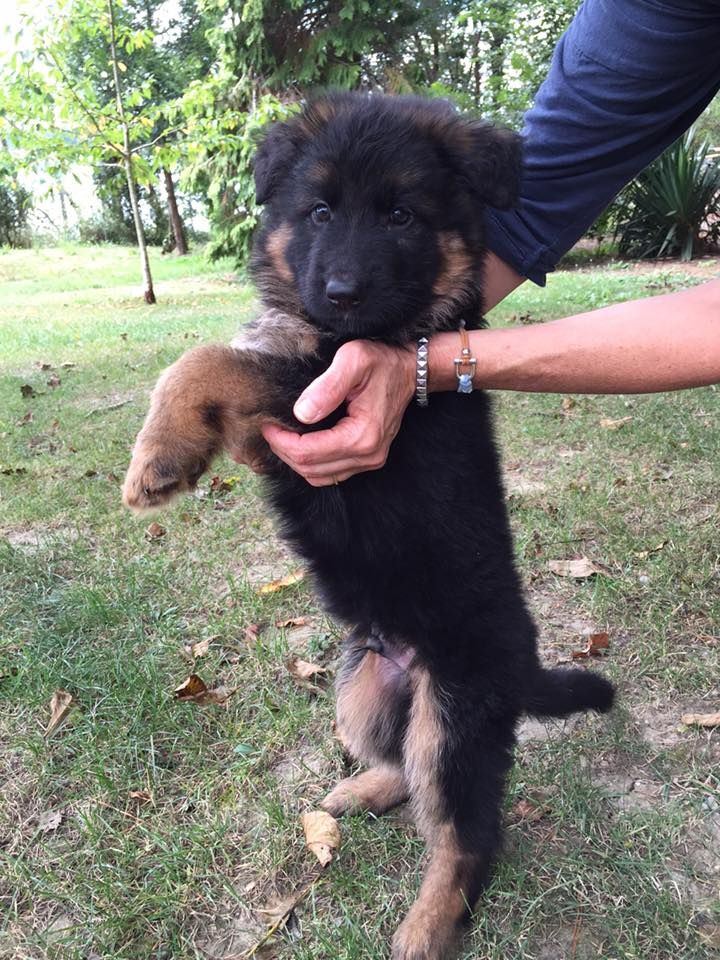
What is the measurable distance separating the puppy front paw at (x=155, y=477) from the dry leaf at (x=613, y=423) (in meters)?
3.17

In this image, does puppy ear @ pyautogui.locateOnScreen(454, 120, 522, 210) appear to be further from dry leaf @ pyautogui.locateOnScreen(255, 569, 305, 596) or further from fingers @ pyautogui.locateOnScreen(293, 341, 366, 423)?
dry leaf @ pyautogui.locateOnScreen(255, 569, 305, 596)

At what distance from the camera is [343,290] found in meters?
1.67

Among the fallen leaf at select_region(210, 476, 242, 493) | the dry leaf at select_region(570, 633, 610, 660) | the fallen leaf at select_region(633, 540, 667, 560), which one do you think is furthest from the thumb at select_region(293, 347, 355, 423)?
the fallen leaf at select_region(210, 476, 242, 493)

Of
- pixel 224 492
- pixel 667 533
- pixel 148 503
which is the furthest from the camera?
pixel 224 492

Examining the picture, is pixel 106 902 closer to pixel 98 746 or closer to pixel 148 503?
pixel 98 746

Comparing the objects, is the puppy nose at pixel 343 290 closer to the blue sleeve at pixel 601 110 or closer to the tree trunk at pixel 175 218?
the blue sleeve at pixel 601 110

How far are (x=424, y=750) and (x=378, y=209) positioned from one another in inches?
51.6

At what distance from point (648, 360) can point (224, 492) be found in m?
2.35

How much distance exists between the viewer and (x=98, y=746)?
6.53ft

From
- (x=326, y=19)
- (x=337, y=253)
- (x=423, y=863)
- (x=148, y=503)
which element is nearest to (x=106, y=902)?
(x=423, y=863)

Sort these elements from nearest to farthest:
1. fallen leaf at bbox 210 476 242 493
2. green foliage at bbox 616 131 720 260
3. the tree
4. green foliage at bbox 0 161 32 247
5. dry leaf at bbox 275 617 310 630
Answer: dry leaf at bbox 275 617 310 630 → fallen leaf at bbox 210 476 242 493 → the tree → green foliage at bbox 616 131 720 260 → green foliage at bbox 0 161 32 247


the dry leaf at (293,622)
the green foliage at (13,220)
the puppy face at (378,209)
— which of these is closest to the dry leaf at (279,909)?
the dry leaf at (293,622)

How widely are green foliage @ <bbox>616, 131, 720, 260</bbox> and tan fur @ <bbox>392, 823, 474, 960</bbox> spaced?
1208 centimetres

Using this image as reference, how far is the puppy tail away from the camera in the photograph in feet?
6.01
